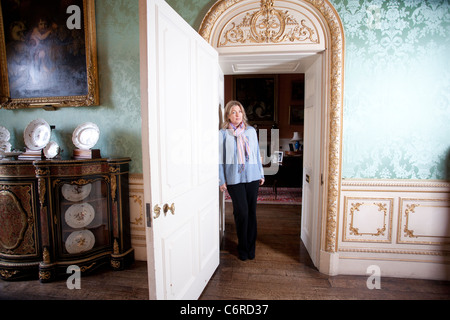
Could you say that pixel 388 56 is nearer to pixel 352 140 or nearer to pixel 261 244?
pixel 352 140

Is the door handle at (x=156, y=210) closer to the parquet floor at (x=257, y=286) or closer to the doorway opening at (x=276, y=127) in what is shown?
the parquet floor at (x=257, y=286)

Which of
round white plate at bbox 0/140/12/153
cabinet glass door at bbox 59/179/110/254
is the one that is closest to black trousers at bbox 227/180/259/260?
cabinet glass door at bbox 59/179/110/254

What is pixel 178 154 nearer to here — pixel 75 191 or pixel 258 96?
pixel 75 191

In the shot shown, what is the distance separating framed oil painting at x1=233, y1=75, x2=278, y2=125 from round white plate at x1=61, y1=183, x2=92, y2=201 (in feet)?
14.2

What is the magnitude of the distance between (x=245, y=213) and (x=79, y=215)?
1.57 meters

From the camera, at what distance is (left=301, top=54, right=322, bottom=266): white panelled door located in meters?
2.07

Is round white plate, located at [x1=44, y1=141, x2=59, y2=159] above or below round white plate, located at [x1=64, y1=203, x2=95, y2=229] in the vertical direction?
above

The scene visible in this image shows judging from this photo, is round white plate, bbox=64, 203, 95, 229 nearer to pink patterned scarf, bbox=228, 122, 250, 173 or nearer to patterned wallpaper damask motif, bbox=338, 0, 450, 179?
pink patterned scarf, bbox=228, 122, 250, 173

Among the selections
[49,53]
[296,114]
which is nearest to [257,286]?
[49,53]
